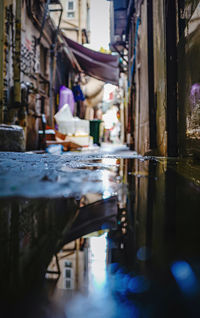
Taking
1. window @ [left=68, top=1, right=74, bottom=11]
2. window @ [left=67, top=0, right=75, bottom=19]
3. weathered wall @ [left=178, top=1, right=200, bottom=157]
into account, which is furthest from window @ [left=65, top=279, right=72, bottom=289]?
window @ [left=68, top=1, right=74, bottom=11]

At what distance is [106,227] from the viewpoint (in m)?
0.54

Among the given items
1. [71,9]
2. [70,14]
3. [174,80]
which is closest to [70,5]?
[71,9]

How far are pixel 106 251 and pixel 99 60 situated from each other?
388 inches

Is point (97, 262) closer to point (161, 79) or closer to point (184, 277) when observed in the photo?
point (184, 277)

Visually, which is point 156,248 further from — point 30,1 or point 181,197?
point 30,1

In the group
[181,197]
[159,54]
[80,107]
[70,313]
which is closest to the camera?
[70,313]

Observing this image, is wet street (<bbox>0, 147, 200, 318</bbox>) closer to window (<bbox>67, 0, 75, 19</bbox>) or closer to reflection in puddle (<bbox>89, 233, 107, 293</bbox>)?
reflection in puddle (<bbox>89, 233, 107, 293</bbox>)

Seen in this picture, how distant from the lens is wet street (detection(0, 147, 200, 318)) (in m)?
0.30

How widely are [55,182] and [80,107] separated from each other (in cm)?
1429

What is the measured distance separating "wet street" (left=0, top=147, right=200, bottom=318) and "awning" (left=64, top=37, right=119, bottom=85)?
941cm

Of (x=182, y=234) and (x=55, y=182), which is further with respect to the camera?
(x=55, y=182)

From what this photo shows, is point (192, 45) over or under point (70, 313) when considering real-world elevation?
over

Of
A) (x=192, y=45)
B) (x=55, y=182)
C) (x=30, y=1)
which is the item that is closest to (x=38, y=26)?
(x=30, y=1)

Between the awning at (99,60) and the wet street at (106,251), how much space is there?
9.41 metres
